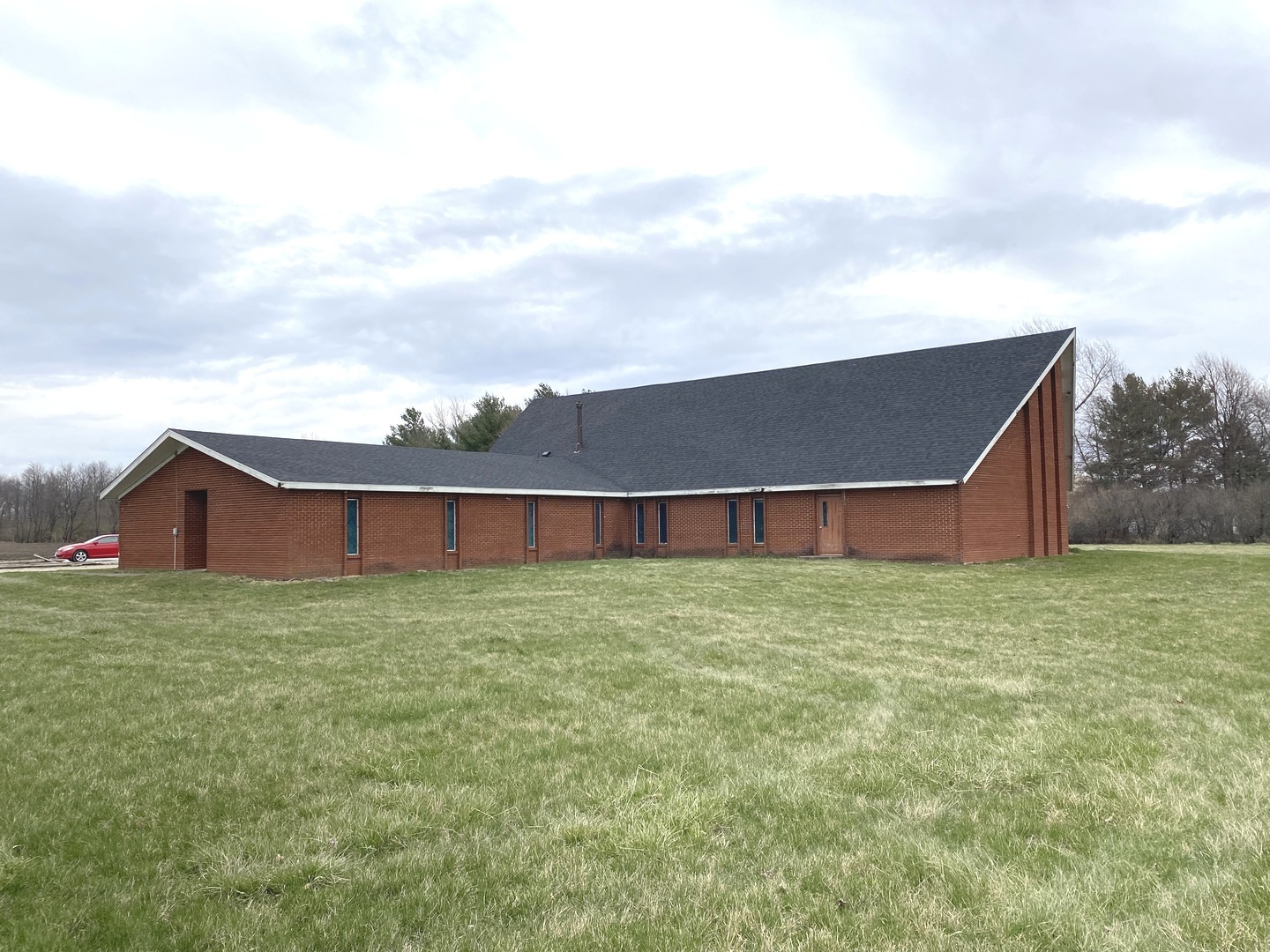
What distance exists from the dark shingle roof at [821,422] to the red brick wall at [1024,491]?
50.8 inches

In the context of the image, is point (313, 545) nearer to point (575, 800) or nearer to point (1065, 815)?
point (575, 800)

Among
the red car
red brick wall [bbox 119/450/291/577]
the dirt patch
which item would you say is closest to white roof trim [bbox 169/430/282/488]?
red brick wall [bbox 119/450/291/577]

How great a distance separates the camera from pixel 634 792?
5.63 meters

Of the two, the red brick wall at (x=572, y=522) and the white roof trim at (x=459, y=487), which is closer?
the white roof trim at (x=459, y=487)

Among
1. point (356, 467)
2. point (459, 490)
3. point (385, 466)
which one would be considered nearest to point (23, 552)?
point (385, 466)

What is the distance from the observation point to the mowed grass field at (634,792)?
13.0ft

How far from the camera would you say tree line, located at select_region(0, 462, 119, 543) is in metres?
63.5

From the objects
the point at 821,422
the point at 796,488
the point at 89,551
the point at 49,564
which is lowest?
the point at 49,564

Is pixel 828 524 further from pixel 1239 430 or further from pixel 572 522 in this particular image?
pixel 1239 430

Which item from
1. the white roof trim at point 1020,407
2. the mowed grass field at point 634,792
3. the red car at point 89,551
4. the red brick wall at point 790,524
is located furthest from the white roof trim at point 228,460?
the white roof trim at point 1020,407

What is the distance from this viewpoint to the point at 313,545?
76.3 ft

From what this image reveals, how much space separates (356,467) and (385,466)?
1110 mm

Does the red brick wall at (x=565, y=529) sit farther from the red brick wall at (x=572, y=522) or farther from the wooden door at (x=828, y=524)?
the wooden door at (x=828, y=524)

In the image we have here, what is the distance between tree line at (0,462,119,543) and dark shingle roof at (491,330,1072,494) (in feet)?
141
